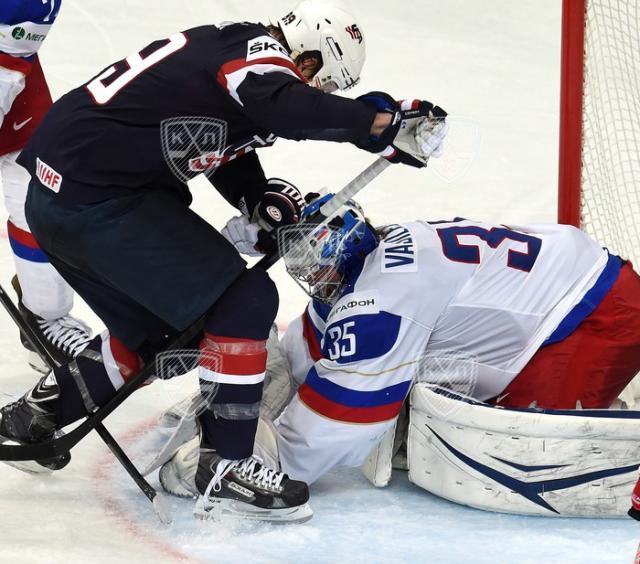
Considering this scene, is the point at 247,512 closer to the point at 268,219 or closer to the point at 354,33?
the point at 268,219

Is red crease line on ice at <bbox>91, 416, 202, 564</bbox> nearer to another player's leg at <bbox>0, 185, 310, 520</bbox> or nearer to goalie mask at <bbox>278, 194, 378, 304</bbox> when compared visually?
another player's leg at <bbox>0, 185, 310, 520</bbox>

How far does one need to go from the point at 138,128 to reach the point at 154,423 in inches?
39.0

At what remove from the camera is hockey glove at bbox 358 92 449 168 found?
2357 mm

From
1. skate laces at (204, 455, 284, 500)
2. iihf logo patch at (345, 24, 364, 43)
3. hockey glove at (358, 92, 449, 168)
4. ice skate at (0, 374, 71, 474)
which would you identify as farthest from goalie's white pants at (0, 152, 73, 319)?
hockey glove at (358, 92, 449, 168)

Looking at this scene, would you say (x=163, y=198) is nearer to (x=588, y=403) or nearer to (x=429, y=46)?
(x=588, y=403)

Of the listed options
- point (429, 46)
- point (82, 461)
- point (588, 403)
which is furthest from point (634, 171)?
point (429, 46)

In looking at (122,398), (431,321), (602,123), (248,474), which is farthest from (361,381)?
(602,123)

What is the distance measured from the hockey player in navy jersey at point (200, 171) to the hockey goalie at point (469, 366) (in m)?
0.19

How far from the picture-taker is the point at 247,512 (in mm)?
2600

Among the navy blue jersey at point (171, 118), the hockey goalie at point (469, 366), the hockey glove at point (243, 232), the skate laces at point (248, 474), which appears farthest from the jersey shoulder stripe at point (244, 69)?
the skate laces at point (248, 474)

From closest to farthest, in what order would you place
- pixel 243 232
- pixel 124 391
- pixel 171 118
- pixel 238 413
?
pixel 171 118
pixel 238 413
pixel 124 391
pixel 243 232

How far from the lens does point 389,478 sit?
278 cm

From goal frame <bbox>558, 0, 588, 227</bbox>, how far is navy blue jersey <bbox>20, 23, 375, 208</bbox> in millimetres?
1058

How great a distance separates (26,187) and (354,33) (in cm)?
107
